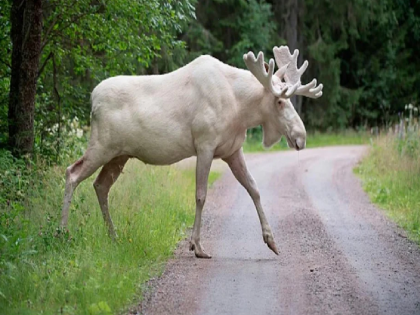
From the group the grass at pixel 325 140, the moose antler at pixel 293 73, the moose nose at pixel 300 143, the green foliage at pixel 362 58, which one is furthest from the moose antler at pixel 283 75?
the green foliage at pixel 362 58

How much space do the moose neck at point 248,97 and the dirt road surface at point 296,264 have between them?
158 centimetres

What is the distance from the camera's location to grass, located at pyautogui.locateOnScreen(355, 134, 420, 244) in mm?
11757

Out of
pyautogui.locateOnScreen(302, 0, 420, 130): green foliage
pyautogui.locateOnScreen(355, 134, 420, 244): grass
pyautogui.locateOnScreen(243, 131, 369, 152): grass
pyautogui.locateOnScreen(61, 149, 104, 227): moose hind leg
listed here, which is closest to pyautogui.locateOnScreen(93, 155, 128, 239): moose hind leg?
pyautogui.locateOnScreen(61, 149, 104, 227): moose hind leg

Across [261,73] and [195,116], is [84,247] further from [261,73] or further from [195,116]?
[261,73]

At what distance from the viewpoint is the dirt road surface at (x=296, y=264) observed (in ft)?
22.4

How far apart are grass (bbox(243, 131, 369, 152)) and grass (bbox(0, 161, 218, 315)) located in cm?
1509

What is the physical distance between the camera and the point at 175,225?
34.0 feet

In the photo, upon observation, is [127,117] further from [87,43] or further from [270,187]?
[270,187]

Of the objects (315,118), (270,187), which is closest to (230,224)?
(270,187)

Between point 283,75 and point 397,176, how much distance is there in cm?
599

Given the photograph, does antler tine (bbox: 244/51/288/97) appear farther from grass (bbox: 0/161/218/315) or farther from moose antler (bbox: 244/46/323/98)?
grass (bbox: 0/161/218/315)

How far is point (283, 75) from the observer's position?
920 cm

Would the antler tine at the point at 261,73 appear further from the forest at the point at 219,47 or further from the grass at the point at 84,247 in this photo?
the forest at the point at 219,47

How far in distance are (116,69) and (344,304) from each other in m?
7.46
